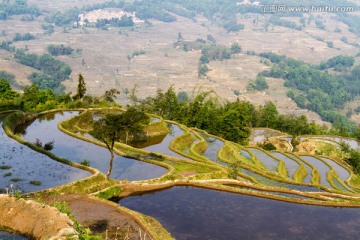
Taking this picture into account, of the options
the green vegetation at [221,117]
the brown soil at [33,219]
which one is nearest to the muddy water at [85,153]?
the brown soil at [33,219]

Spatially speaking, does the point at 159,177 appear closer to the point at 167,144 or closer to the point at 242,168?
the point at 242,168

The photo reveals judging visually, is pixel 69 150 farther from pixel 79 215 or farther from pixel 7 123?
pixel 79 215

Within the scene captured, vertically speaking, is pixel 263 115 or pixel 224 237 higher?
pixel 224 237

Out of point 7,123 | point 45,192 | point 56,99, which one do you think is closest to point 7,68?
point 56,99

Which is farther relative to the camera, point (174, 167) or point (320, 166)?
point (320, 166)

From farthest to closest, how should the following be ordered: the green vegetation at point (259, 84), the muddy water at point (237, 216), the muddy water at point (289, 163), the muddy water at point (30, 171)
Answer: the green vegetation at point (259, 84), the muddy water at point (289, 163), the muddy water at point (30, 171), the muddy water at point (237, 216)

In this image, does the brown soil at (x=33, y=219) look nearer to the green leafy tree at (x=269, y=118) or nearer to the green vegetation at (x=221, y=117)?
the green vegetation at (x=221, y=117)

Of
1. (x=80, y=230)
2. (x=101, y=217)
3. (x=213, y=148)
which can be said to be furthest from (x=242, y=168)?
(x=80, y=230)
